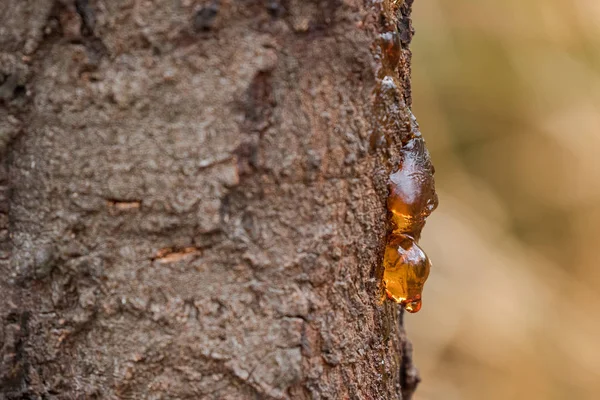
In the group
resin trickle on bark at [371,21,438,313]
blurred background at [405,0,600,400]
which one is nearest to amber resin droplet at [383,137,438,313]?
resin trickle on bark at [371,21,438,313]

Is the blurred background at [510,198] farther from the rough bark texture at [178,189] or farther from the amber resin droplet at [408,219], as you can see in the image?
the rough bark texture at [178,189]

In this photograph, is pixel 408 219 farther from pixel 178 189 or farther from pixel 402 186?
pixel 178 189

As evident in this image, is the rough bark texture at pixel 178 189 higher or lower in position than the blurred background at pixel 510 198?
higher

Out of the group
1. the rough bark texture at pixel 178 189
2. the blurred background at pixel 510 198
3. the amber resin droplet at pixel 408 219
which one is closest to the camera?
the rough bark texture at pixel 178 189

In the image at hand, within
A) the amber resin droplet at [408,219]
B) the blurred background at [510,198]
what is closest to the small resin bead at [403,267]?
the amber resin droplet at [408,219]

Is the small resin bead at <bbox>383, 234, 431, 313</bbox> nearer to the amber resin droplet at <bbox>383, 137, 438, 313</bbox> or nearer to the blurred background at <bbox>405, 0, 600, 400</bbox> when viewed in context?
the amber resin droplet at <bbox>383, 137, 438, 313</bbox>

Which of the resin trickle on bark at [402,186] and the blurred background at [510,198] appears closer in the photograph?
the resin trickle on bark at [402,186]
